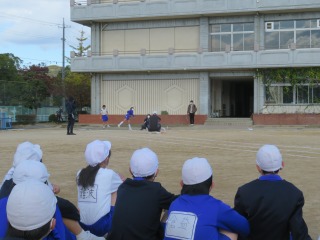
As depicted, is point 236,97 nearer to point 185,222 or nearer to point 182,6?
point 182,6

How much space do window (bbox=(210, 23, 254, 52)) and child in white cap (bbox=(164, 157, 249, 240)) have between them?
35.0 meters

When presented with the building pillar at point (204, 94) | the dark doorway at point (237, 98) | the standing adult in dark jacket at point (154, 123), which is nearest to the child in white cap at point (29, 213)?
the standing adult in dark jacket at point (154, 123)

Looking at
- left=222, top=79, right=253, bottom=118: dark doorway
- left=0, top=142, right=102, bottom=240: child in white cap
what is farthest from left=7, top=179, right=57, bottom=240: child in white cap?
left=222, top=79, right=253, bottom=118: dark doorway

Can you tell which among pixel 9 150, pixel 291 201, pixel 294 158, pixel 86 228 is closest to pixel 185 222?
pixel 291 201

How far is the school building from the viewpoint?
120ft

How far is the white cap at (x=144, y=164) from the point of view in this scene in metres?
4.48

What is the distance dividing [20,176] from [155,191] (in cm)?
121

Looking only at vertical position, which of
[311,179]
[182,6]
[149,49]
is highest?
[182,6]

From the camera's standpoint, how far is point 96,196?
5.14 meters

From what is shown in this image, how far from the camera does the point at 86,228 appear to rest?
16.8ft

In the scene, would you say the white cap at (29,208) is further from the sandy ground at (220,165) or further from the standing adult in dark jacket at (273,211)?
the sandy ground at (220,165)

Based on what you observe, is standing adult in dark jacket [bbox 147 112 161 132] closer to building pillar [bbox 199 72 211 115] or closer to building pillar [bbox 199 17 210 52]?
building pillar [bbox 199 72 211 115]

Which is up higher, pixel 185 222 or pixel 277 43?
pixel 277 43

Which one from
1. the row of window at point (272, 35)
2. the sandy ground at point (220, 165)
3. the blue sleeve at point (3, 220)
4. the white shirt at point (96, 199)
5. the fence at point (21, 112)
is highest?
the row of window at point (272, 35)
